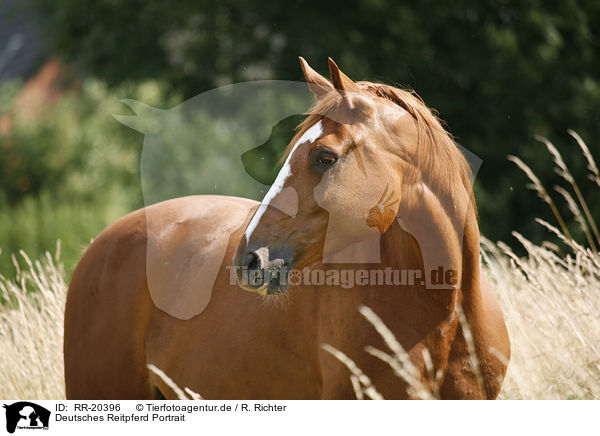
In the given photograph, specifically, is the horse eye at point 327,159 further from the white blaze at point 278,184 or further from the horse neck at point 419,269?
the horse neck at point 419,269

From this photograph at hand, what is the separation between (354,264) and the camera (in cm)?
246

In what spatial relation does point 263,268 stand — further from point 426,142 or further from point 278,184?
point 426,142

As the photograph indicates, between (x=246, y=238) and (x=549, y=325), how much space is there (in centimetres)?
201

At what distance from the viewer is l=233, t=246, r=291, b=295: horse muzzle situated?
223 cm

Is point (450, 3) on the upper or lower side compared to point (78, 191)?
upper

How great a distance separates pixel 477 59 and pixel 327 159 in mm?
7988

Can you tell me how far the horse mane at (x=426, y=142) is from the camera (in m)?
2.38

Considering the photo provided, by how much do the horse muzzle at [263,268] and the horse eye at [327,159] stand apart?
35cm

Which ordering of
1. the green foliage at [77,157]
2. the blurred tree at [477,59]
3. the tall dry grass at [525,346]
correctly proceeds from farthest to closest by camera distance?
1. the green foliage at [77,157]
2. the blurred tree at [477,59]
3. the tall dry grass at [525,346]

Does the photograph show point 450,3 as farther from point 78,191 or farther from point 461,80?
point 78,191

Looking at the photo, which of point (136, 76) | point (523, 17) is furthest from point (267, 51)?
point (523, 17)

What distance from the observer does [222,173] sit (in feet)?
31.1
